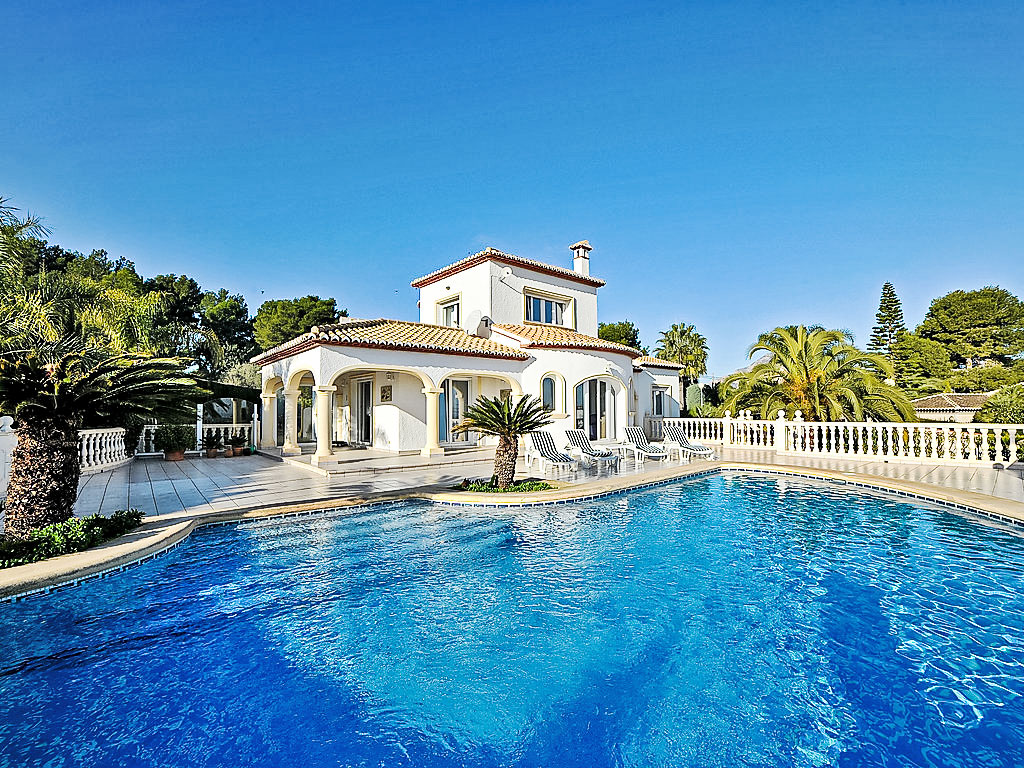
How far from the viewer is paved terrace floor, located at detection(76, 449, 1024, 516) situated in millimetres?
11352

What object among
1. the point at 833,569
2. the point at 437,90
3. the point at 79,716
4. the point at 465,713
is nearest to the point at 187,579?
the point at 79,716

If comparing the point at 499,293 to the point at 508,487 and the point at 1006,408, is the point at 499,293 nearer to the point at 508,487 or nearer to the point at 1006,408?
the point at 508,487

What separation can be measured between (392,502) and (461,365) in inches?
347

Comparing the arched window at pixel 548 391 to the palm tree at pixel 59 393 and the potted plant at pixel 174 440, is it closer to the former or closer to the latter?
the potted plant at pixel 174 440

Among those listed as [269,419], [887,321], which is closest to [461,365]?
[269,419]

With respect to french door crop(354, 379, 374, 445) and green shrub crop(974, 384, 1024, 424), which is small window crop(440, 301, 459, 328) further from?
green shrub crop(974, 384, 1024, 424)

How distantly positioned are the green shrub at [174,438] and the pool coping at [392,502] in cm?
1219

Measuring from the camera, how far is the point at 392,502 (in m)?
12.0

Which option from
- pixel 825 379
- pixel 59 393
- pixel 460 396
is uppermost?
pixel 825 379

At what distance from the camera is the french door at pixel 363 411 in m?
23.4

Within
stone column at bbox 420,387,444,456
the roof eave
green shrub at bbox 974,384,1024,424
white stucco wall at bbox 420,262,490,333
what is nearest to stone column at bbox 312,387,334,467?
stone column at bbox 420,387,444,456

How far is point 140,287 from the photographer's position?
3828 centimetres

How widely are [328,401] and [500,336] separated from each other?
841 centimetres

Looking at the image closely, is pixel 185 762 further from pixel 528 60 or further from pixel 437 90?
pixel 437 90
